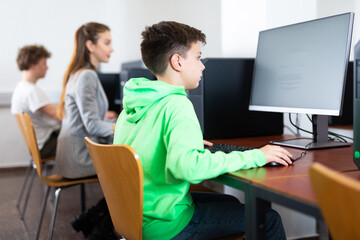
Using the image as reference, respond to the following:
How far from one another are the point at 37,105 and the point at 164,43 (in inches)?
86.7

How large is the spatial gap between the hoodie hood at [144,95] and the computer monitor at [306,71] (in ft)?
1.75

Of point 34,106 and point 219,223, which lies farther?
point 34,106

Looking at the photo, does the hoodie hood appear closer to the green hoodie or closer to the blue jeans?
the green hoodie

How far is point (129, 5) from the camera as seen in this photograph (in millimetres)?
4730

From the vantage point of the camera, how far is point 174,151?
45.3 inches

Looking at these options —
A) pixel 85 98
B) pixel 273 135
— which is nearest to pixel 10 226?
pixel 85 98

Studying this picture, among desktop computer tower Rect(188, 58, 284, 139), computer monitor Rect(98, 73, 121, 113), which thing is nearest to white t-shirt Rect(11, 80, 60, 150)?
computer monitor Rect(98, 73, 121, 113)

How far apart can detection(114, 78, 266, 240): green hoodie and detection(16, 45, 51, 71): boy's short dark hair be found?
267 centimetres

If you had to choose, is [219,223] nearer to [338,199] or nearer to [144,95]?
[144,95]

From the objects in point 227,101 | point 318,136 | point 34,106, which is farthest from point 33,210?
point 318,136

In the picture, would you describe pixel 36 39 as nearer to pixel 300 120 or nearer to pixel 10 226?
pixel 10 226

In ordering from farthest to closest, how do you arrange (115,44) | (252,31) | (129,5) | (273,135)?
1. (115,44)
2. (129,5)
3. (252,31)
4. (273,135)

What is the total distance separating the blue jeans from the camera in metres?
1.31

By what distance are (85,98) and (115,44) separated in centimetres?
283
